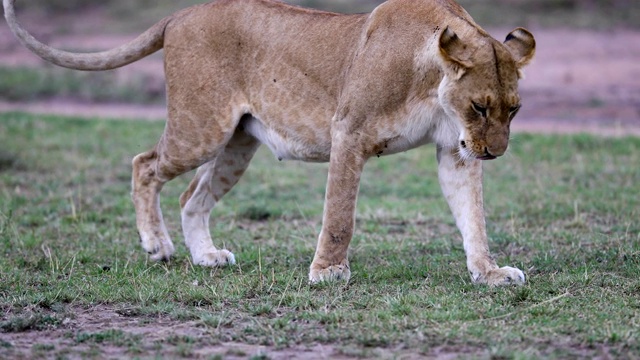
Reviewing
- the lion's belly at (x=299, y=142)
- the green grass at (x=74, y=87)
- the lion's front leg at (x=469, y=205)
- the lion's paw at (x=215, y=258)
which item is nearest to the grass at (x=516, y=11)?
the green grass at (x=74, y=87)

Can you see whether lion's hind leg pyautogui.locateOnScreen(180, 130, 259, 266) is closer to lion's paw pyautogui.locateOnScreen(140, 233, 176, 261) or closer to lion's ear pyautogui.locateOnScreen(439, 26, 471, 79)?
lion's paw pyautogui.locateOnScreen(140, 233, 176, 261)

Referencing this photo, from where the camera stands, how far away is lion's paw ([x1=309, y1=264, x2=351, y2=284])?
529cm

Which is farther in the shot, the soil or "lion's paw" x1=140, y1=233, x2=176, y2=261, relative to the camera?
the soil

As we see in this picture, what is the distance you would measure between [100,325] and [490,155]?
75.6 inches

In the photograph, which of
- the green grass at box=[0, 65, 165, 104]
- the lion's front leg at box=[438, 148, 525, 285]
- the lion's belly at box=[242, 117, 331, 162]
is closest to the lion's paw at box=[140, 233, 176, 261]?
the lion's belly at box=[242, 117, 331, 162]

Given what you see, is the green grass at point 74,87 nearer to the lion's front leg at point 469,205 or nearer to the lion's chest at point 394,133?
the lion's chest at point 394,133

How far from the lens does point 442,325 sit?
4.40 meters

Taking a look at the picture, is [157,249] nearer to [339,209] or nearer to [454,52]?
[339,209]

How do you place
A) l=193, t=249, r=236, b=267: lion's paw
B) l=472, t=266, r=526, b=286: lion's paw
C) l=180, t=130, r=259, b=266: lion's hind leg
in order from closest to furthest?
l=472, t=266, r=526, b=286: lion's paw < l=193, t=249, r=236, b=267: lion's paw < l=180, t=130, r=259, b=266: lion's hind leg

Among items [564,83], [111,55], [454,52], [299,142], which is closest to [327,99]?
[299,142]

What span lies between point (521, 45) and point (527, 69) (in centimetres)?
973

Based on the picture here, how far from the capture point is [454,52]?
497 centimetres

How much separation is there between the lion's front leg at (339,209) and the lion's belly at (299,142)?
11.4 inches

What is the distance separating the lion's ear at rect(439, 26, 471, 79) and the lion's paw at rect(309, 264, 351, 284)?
114 centimetres
